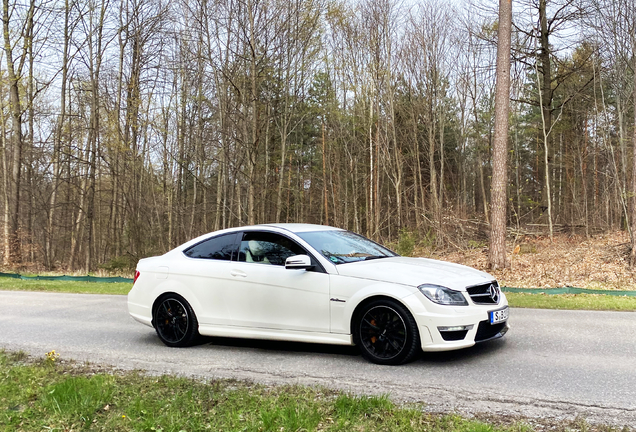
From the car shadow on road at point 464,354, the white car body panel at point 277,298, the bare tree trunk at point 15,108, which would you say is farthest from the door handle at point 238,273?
the bare tree trunk at point 15,108

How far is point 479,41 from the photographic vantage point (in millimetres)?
28594

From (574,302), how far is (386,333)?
6.60m

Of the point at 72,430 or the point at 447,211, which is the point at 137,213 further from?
the point at 72,430

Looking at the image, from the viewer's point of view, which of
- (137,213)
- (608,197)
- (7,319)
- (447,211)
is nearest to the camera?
(7,319)

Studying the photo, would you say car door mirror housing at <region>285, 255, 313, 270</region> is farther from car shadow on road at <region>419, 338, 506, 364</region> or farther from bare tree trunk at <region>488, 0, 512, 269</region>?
bare tree trunk at <region>488, 0, 512, 269</region>

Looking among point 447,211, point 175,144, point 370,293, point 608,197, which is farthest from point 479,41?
point 370,293

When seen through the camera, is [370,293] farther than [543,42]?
No

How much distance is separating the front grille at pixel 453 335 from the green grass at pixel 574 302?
5066 millimetres

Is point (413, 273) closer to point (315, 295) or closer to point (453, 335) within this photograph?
point (453, 335)

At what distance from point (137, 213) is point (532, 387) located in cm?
2444

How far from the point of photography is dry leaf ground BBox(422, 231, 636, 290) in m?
14.5

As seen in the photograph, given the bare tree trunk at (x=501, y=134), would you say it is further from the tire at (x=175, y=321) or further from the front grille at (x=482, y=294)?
the tire at (x=175, y=321)

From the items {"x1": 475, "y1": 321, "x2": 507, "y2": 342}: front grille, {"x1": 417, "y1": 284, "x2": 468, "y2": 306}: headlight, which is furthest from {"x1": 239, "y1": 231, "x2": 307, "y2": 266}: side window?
{"x1": 475, "y1": 321, "x2": 507, "y2": 342}: front grille

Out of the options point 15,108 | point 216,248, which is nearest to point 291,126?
point 15,108
